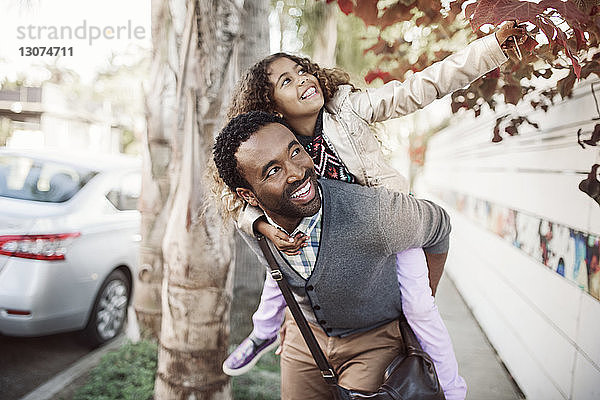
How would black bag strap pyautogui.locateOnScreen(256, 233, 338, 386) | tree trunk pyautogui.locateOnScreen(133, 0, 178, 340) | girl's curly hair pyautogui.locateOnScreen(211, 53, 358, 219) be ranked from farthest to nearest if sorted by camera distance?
tree trunk pyautogui.locateOnScreen(133, 0, 178, 340)
girl's curly hair pyautogui.locateOnScreen(211, 53, 358, 219)
black bag strap pyautogui.locateOnScreen(256, 233, 338, 386)

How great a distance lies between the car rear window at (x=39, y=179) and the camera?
4711 mm

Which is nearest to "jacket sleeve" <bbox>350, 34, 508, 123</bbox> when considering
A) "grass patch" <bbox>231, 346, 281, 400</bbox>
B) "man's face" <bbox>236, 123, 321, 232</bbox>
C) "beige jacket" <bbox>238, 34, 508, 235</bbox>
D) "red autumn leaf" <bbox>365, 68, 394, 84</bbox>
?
"beige jacket" <bbox>238, 34, 508, 235</bbox>

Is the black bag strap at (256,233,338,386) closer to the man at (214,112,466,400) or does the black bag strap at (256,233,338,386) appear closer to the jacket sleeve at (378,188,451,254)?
the man at (214,112,466,400)

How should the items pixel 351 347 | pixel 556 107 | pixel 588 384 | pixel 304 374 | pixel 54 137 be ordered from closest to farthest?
1. pixel 351 347
2. pixel 304 374
3. pixel 588 384
4. pixel 556 107
5. pixel 54 137

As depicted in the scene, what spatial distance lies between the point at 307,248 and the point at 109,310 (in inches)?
144

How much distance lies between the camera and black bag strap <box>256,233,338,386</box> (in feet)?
6.48

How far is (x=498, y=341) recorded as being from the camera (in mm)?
4613

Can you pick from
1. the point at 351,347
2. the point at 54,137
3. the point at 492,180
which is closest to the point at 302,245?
the point at 351,347

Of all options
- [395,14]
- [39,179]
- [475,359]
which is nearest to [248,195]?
[395,14]

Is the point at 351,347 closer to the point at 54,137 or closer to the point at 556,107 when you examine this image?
the point at 556,107

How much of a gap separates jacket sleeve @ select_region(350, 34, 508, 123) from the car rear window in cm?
348

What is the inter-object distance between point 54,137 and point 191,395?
71.1 feet

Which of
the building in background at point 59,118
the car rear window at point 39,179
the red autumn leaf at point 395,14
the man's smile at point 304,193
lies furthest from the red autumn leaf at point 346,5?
the building in background at point 59,118

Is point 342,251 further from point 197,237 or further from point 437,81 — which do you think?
point 197,237
